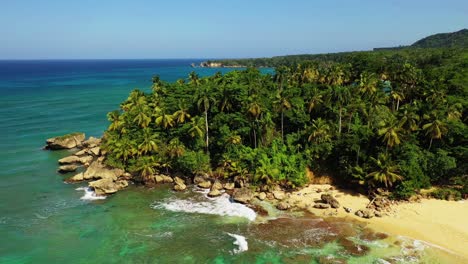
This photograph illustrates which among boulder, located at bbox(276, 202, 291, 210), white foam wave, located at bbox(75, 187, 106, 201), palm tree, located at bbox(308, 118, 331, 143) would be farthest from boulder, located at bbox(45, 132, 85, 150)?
palm tree, located at bbox(308, 118, 331, 143)

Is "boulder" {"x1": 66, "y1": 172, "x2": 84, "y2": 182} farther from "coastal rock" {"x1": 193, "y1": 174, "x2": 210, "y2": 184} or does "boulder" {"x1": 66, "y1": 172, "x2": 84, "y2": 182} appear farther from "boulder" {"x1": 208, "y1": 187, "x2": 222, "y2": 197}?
"boulder" {"x1": 208, "y1": 187, "x2": 222, "y2": 197}

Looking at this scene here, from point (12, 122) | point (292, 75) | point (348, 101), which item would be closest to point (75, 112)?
point (12, 122)

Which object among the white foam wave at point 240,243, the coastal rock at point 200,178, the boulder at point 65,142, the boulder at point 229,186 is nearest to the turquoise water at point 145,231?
the white foam wave at point 240,243

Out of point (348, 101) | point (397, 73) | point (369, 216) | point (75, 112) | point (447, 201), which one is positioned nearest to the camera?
point (369, 216)

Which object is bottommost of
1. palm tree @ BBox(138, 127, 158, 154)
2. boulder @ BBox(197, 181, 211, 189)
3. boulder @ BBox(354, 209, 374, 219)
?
boulder @ BBox(354, 209, 374, 219)

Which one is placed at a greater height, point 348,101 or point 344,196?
point 348,101

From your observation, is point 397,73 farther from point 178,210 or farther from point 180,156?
point 178,210
